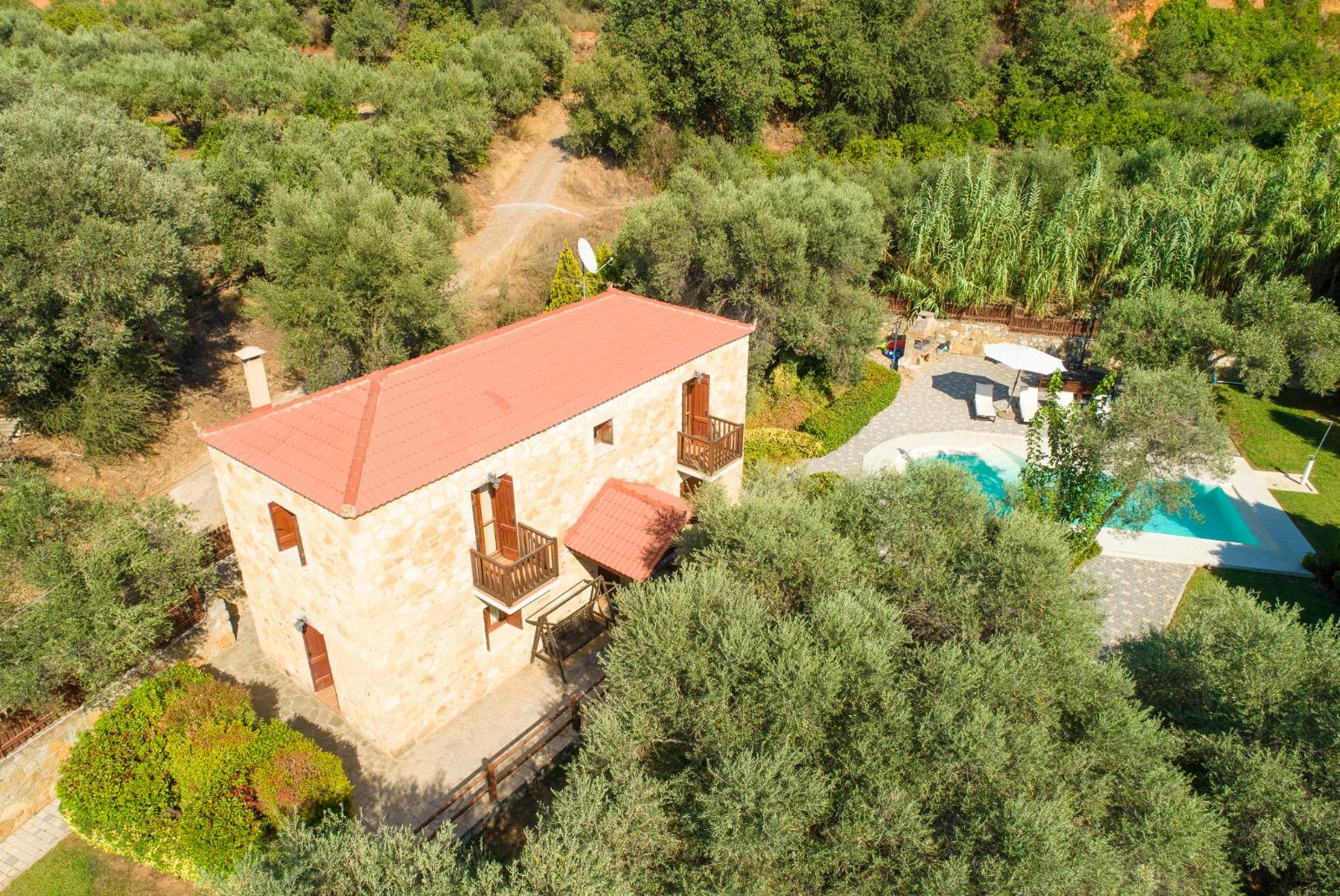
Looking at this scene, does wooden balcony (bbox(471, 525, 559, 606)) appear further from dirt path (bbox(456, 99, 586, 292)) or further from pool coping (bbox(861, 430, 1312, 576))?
dirt path (bbox(456, 99, 586, 292))

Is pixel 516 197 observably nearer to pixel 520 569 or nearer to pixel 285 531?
pixel 285 531

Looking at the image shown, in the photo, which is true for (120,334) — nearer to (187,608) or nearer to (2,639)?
(187,608)

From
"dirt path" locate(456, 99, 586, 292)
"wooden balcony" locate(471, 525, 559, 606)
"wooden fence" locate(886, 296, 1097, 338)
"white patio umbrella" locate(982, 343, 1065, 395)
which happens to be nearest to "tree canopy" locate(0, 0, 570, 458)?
"dirt path" locate(456, 99, 586, 292)

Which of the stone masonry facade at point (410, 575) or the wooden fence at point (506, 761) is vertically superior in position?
the stone masonry facade at point (410, 575)

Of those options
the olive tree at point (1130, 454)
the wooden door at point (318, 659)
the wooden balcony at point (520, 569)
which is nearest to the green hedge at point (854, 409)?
the olive tree at point (1130, 454)

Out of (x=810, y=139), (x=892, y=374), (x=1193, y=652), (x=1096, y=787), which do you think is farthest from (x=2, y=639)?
(x=810, y=139)

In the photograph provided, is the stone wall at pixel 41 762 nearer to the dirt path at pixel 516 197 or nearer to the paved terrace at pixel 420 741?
the paved terrace at pixel 420 741
